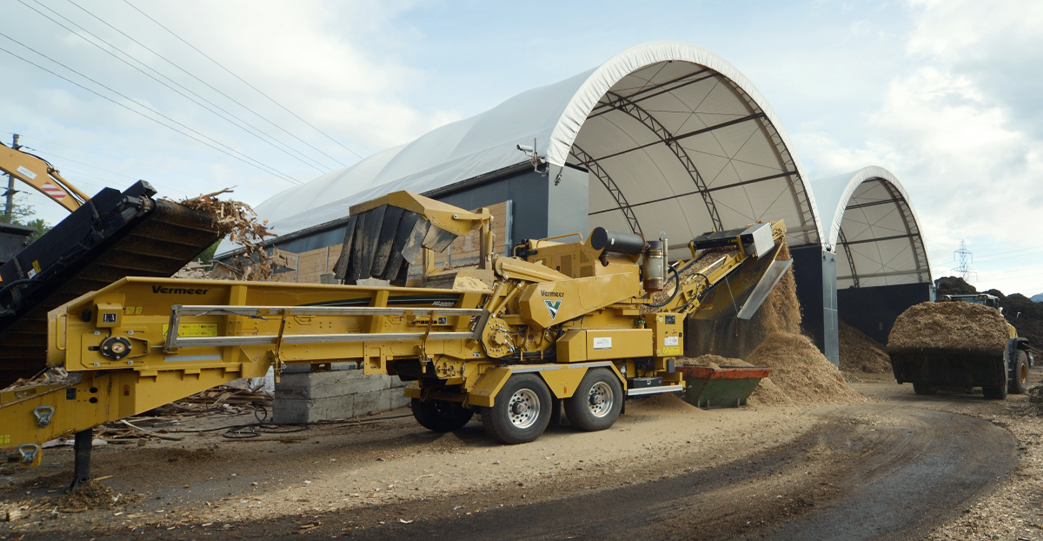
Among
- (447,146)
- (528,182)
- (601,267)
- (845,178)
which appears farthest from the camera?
(845,178)

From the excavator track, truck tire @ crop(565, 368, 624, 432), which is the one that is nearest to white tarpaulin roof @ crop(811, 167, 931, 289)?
truck tire @ crop(565, 368, 624, 432)

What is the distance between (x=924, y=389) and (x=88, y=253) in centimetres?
1550

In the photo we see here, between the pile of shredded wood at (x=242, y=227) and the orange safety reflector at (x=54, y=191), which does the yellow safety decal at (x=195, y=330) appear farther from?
the orange safety reflector at (x=54, y=191)

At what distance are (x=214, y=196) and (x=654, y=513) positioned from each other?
5.28 m

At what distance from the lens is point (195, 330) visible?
561cm

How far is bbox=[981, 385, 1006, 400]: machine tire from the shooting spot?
12.4m

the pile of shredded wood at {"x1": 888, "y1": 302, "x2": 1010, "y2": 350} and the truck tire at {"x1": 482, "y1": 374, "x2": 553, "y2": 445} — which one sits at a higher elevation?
the pile of shredded wood at {"x1": 888, "y1": 302, "x2": 1010, "y2": 350}

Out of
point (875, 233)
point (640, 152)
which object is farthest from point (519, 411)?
point (875, 233)

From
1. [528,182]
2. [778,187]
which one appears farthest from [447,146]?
[778,187]

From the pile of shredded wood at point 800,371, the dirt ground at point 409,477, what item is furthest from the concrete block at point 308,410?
the pile of shredded wood at point 800,371

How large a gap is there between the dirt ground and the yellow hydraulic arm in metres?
2.98

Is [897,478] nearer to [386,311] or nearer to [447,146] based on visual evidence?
[386,311]

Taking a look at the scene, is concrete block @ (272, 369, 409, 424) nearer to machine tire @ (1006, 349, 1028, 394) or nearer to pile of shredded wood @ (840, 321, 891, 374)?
machine tire @ (1006, 349, 1028, 394)

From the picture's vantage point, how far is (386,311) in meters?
6.59
